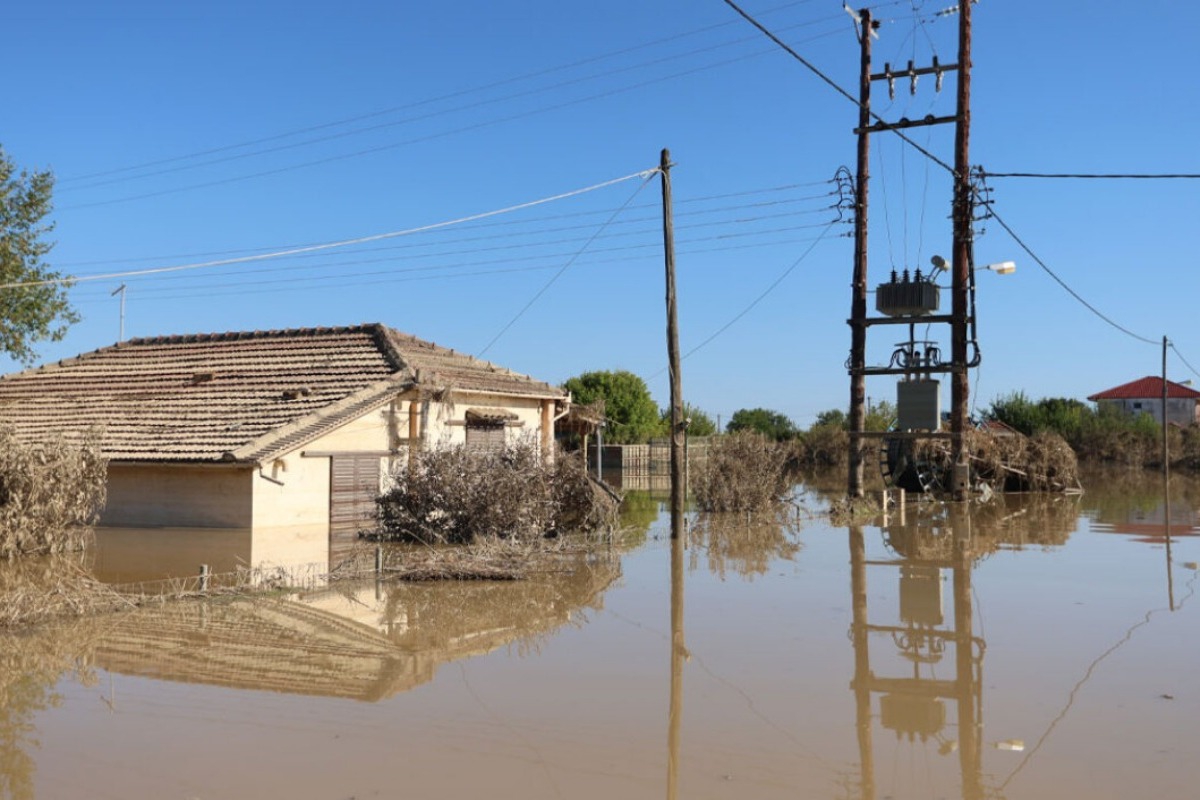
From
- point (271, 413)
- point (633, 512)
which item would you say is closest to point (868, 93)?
point (633, 512)

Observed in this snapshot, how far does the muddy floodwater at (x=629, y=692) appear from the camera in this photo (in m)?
6.63

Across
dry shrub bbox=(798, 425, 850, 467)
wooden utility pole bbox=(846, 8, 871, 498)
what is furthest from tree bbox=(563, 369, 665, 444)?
wooden utility pole bbox=(846, 8, 871, 498)

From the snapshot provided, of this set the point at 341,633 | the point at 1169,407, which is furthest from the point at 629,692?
the point at 1169,407

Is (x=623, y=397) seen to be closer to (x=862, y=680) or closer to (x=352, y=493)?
(x=352, y=493)

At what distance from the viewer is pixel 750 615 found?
1232cm

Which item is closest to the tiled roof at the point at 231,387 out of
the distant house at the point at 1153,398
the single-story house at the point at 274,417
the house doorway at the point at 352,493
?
the single-story house at the point at 274,417

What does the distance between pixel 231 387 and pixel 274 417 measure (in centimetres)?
317

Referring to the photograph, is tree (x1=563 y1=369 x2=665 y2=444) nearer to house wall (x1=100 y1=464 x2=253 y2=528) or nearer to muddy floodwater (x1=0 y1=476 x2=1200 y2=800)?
house wall (x1=100 y1=464 x2=253 y2=528)

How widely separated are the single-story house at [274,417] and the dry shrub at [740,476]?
13.7 feet

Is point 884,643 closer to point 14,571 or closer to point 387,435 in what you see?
point 14,571

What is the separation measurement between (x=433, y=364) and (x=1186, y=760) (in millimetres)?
19697

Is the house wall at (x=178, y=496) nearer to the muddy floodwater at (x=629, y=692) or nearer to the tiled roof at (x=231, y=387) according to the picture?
the tiled roof at (x=231, y=387)

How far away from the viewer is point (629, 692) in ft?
28.8

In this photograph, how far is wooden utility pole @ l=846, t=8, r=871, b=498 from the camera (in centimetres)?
2709
